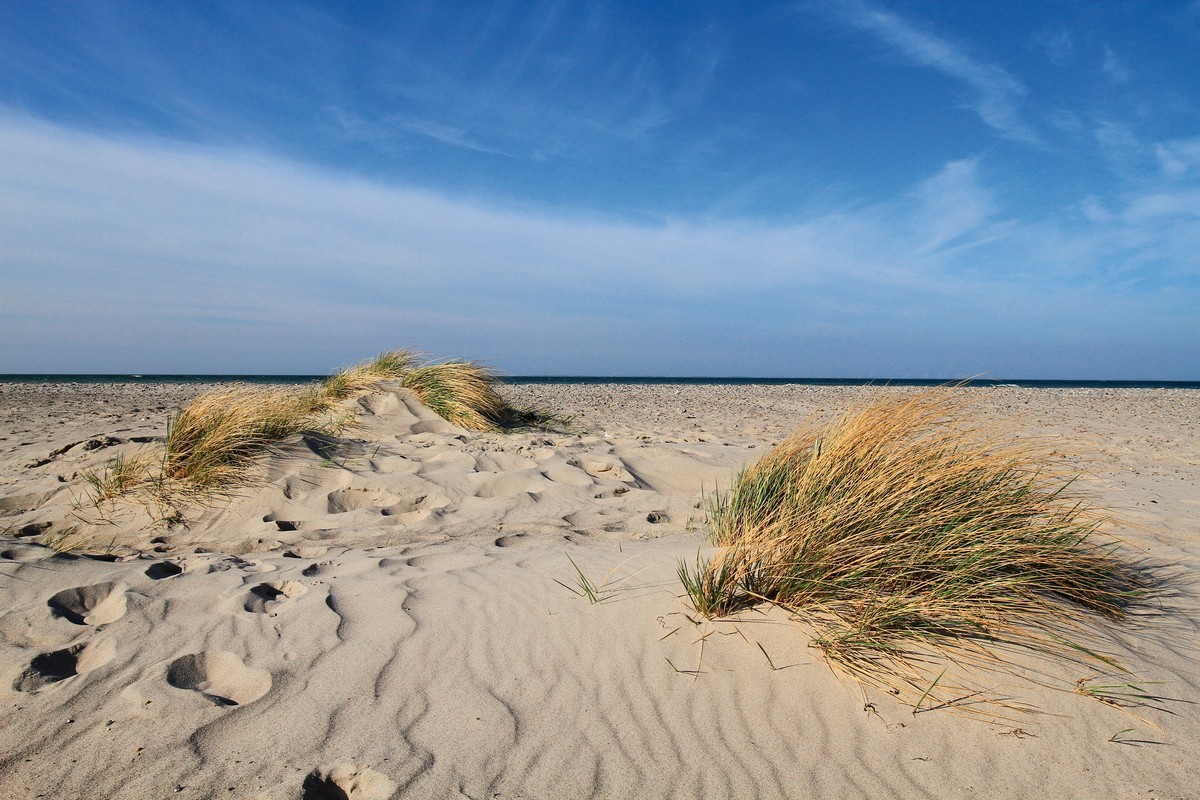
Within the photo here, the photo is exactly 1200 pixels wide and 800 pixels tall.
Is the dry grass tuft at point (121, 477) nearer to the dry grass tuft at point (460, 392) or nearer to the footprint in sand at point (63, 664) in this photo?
the footprint in sand at point (63, 664)

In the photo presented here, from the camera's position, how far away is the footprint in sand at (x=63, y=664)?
2182 millimetres

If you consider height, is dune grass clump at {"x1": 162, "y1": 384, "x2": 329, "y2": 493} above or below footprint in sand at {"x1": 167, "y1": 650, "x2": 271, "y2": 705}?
above

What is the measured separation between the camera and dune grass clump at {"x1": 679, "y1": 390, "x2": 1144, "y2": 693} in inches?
93.5

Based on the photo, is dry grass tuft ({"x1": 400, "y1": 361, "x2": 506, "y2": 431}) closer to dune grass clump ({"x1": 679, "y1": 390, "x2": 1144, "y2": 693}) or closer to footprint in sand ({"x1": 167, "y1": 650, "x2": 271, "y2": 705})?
dune grass clump ({"x1": 679, "y1": 390, "x2": 1144, "y2": 693})

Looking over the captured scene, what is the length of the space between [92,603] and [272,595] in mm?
693

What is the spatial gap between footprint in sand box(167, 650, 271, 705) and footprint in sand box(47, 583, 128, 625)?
21.3 inches

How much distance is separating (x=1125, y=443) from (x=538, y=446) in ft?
23.8

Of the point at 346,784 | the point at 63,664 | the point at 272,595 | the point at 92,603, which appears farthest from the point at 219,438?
the point at 346,784

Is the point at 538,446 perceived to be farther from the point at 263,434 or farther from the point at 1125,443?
the point at 1125,443

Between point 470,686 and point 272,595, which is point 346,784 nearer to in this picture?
point 470,686

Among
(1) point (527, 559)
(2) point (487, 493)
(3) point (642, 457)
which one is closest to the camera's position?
(1) point (527, 559)

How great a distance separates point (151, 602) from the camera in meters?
2.77

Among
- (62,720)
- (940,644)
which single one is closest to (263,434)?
(62,720)

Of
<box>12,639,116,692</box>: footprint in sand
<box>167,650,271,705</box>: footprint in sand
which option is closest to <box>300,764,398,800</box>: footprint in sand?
<box>167,650,271,705</box>: footprint in sand
